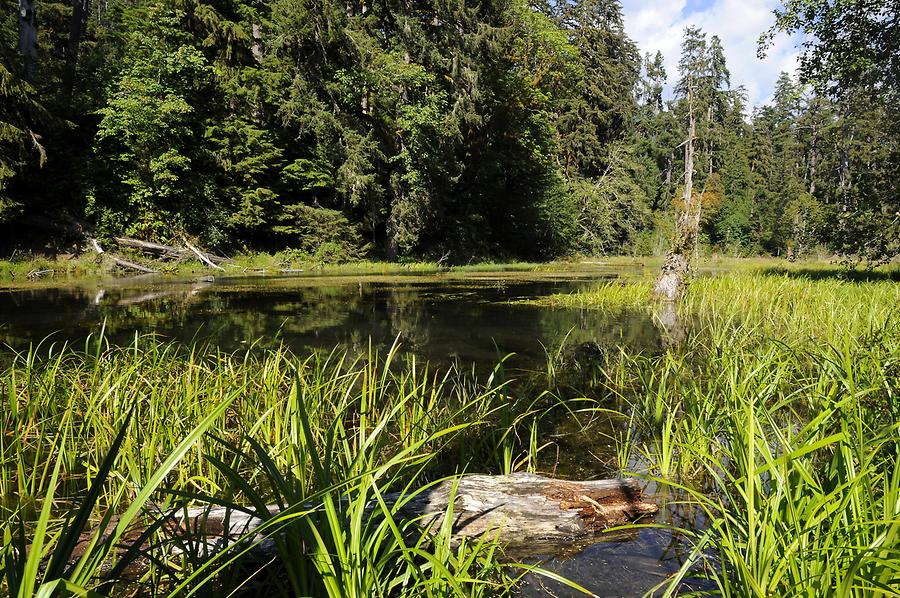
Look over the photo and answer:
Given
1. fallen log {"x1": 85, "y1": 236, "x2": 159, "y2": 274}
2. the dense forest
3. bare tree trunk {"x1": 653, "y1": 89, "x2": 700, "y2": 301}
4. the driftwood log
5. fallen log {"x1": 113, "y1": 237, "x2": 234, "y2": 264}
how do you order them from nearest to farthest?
the driftwood log, bare tree trunk {"x1": 653, "y1": 89, "x2": 700, "y2": 301}, the dense forest, fallen log {"x1": 85, "y1": 236, "x2": 159, "y2": 274}, fallen log {"x1": 113, "y1": 237, "x2": 234, "y2": 264}

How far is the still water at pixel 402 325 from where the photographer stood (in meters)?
2.39

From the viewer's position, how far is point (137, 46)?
21.5 meters

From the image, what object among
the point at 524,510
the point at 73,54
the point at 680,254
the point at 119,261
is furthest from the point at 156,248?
the point at 524,510

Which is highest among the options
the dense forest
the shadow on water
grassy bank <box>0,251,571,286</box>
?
the dense forest

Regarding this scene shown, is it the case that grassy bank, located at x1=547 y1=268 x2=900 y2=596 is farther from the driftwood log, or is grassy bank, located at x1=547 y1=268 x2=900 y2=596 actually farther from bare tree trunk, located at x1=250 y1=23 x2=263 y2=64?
bare tree trunk, located at x1=250 y1=23 x2=263 y2=64

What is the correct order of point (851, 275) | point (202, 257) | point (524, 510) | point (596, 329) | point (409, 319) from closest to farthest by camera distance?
point (524, 510) → point (596, 329) → point (409, 319) → point (851, 275) → point (202, 257)

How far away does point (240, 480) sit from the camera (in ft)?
4.74

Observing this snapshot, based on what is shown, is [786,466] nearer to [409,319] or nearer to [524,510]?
[524,510]

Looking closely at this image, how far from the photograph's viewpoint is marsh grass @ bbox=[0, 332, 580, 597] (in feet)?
3.94

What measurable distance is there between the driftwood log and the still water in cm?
10

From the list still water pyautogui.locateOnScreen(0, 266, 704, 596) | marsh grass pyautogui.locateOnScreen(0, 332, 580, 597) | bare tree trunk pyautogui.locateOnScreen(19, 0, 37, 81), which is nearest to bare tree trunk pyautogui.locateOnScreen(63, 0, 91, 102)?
bare tree trunk pyautogui.locateOnScreen(19, 0, 37, 81)

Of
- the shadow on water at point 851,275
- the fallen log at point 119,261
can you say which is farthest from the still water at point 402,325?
the shadow on water at point 851,275

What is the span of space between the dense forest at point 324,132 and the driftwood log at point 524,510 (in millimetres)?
13181

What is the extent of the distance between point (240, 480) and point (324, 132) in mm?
22872
